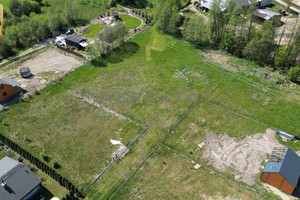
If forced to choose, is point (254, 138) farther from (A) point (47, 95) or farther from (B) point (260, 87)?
(A) point (47, 95)

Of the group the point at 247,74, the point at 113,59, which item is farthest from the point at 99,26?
the point at 247,74

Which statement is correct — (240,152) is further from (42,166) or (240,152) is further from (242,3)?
(242,3)

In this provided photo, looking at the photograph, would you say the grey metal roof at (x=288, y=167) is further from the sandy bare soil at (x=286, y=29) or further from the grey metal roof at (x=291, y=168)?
the sandy bare soil at (x=286, y=29)

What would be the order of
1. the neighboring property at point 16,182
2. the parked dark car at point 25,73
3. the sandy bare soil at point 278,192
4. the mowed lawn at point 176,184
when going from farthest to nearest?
the parked dark car at point 25,73
the mowed lawn at point 176,184
the sandy bare soil at point 278,192
the neighboring property at point 16,182

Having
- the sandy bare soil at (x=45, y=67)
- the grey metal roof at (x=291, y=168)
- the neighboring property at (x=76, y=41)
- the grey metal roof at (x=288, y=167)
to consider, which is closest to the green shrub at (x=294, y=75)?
the grey metal roof at (x=288, y=167)

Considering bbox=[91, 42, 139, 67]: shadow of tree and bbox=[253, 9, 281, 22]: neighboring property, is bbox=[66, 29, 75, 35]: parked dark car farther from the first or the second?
bbox=[253, 9, 281, 22]: neighboring property

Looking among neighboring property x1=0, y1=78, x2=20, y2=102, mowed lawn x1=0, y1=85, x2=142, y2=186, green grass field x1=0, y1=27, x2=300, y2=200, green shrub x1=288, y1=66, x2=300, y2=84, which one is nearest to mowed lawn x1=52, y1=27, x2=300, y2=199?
green grass field x1=0, y1=27, x2=300, y2=200
